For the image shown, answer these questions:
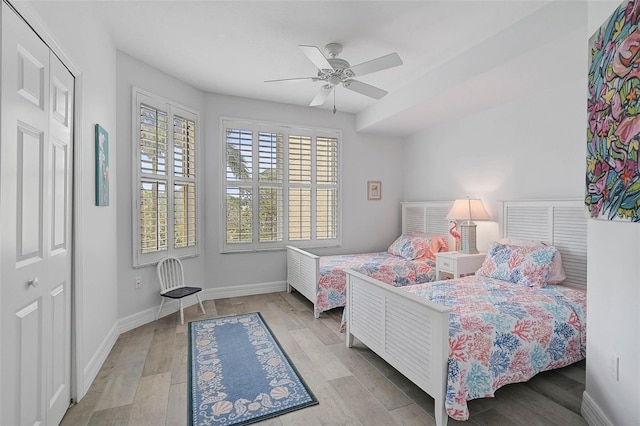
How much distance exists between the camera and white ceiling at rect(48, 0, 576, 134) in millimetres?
2453

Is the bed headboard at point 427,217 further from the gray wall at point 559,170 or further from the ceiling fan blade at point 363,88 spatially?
the ceiling fan blade at point 363,88

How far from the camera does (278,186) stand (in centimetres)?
471

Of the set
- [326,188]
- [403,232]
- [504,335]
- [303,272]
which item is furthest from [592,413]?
[326,188]

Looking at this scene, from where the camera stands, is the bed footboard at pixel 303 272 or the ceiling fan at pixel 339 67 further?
the bed footboard at pixel 303 272

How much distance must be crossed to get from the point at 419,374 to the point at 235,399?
1.21 meters

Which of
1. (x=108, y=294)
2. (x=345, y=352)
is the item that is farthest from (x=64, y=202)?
(x=345, y=352)

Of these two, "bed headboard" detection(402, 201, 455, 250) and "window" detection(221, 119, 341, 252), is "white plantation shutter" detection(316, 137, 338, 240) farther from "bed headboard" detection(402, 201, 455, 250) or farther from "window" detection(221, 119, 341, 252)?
"bed headboard" detection(402, 201, 455, 250)

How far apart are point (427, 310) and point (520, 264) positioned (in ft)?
5.32

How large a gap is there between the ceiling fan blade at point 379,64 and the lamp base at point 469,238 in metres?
2.20

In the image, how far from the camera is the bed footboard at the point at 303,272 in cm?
374

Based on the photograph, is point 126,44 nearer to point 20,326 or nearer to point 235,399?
point 20,326

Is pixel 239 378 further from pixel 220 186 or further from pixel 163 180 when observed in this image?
pixel 220 186

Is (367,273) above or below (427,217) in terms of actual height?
below

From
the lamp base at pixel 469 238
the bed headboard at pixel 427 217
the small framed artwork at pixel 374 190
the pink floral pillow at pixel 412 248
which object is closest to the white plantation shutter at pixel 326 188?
the small framed artwork at pixel 374 190
